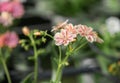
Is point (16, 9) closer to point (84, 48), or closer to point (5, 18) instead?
point (5, 18)

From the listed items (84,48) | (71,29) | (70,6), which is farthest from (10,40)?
(70,6)

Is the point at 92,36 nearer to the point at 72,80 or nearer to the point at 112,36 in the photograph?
the point at 72,80

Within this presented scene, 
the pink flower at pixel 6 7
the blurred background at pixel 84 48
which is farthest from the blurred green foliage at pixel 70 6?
the pink flower at pixel 6 7

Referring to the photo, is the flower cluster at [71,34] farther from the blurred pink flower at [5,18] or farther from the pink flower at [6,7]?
the pink flower at [6,7]

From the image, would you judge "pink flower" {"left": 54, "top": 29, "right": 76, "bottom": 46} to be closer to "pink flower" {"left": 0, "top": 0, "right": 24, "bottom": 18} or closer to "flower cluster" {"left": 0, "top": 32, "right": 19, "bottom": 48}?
"flower cluster" {"left": 0, "top": 32, "right": 19, "bottom": 48}

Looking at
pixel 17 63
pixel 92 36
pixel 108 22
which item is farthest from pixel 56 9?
pixel 92 36

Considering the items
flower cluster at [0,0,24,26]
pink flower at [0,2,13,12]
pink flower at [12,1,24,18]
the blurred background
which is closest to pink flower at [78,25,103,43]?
the blurred background
